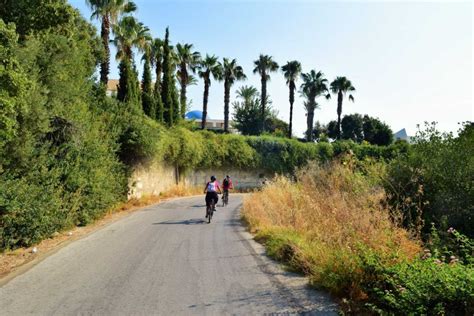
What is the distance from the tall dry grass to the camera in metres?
6.54

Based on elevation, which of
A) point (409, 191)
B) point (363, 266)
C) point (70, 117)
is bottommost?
point (363, 266)

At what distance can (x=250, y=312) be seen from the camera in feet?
19.6

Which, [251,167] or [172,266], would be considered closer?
[172,266]

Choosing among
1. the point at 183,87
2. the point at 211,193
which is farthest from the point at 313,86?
the point at 211,193

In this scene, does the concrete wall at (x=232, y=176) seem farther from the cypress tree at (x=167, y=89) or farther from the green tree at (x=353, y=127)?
the green tree at (x=353, y=127)

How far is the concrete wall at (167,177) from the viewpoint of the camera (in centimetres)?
2678

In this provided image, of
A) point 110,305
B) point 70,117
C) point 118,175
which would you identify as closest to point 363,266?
point 110,305

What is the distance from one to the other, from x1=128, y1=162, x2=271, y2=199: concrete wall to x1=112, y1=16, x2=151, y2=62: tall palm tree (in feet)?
32.0

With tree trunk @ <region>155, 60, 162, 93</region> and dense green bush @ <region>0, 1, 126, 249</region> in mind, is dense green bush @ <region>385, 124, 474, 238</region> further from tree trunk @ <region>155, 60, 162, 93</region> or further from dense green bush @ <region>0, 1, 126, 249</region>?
tree trunk @ <region>155, 60, 162, 93</region>

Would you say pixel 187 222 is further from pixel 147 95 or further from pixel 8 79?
pixel 147 95

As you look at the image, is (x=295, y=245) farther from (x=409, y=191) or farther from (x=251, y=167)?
(x=251, y=167)

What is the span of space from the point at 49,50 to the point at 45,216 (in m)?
5.82

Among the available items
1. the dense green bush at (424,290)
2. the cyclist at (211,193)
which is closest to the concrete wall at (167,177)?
the cyclist at (211,193)

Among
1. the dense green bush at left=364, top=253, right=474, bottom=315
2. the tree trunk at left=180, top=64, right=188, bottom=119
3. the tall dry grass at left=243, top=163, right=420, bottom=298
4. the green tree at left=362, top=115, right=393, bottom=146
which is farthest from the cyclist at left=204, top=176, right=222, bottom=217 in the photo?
the green tree at left=362, top=115, right=393, bottom=146
